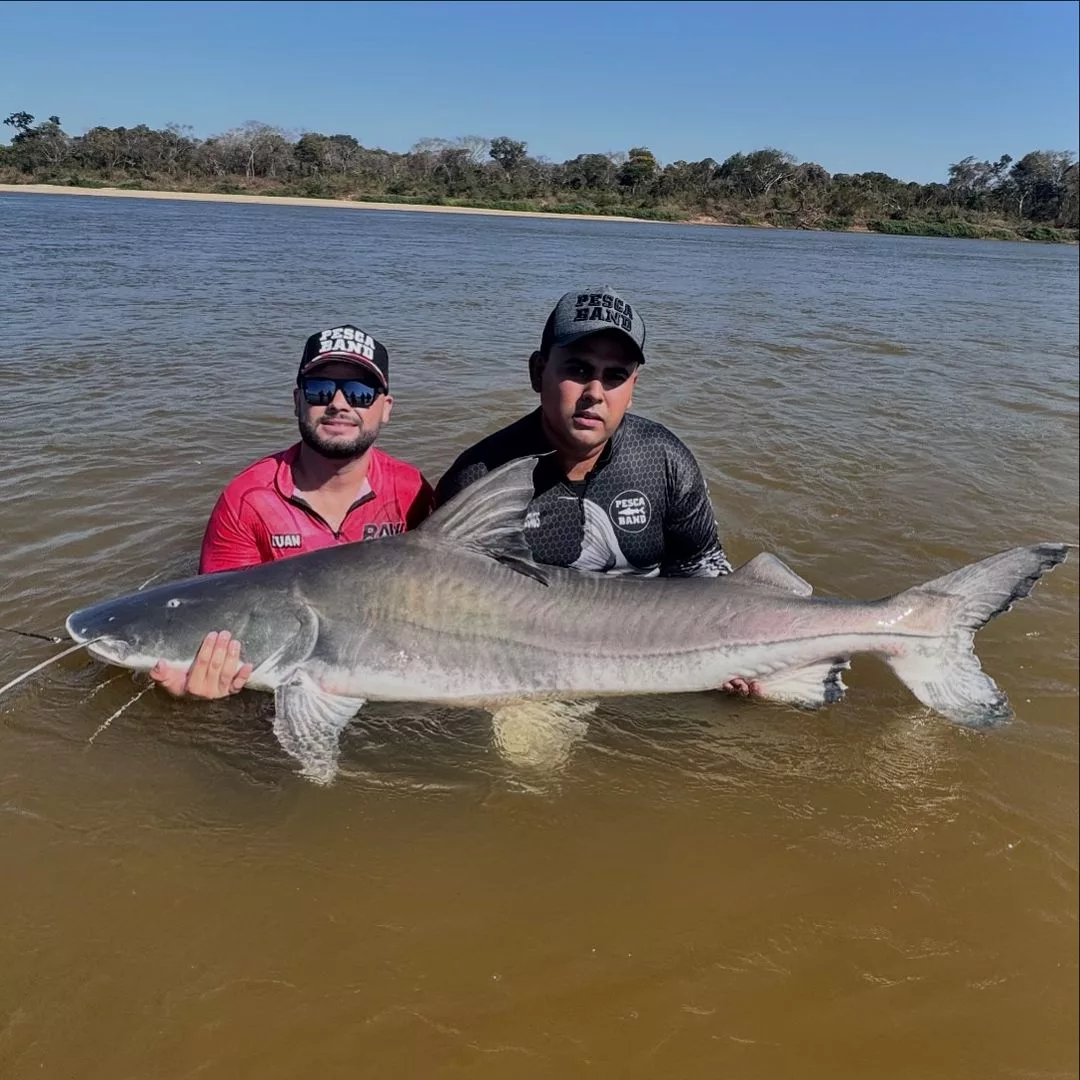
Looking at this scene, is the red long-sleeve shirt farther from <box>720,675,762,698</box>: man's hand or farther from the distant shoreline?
the distant shoreline

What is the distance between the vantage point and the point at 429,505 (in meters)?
4.05

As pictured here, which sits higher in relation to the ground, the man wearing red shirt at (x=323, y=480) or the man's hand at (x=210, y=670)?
the man wearing red shirt at (x=323, y=480)

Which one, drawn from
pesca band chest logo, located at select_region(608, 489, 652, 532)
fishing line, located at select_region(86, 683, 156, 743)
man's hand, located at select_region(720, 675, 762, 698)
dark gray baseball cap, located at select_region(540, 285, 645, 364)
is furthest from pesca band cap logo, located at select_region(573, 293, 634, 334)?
fishing line, located at select_region(86, 683, 156, 743)

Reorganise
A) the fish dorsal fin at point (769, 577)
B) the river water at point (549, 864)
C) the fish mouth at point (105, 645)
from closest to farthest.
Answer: the river water at point (549, 864) → the fish mouth at point (105, 645) → the fish dorsal fin at point (769, 577)

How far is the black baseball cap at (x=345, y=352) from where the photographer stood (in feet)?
11.1

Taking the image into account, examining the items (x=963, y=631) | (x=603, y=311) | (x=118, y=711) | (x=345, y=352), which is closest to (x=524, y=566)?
(x=603, y=311)

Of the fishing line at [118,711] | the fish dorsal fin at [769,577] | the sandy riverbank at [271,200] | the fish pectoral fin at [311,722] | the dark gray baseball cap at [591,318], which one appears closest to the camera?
the fish pectoral fin at [311,722]

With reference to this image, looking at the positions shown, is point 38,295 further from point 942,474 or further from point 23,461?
point 942,474

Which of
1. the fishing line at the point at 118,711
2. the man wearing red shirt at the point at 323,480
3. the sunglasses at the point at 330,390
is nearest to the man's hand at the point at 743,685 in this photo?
the man wearing red shirt at the point at 323,480

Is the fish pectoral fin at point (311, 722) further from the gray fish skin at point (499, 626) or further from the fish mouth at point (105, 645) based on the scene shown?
the fish mouth at point (105, 645)

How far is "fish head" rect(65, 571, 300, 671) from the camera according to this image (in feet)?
10.2

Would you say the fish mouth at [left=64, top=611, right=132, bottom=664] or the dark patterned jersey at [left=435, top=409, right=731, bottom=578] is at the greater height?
the dark patterned jersey at [left=435, top=409, right=731, bottom=578]

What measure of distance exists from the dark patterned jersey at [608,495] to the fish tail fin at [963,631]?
96cm

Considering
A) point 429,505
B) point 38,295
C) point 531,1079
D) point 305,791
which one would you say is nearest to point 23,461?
point 429,505
